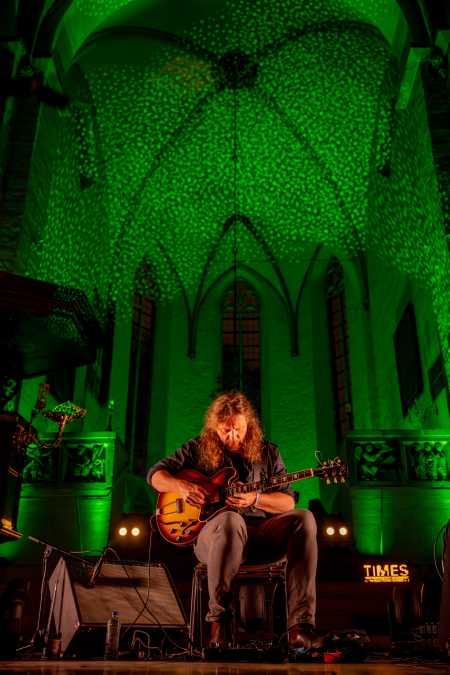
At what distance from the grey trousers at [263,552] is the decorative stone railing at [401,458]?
4.30 meters

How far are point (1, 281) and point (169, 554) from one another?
2.85m

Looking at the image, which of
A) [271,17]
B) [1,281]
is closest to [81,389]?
[1,281]

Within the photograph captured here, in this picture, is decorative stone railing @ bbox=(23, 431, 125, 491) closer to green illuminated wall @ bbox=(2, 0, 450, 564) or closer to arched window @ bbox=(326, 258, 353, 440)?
green illuminated wall @ bbox=(2, 0, 450, 564)

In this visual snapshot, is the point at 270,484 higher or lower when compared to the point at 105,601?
higher

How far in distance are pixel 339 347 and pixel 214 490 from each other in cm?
1013

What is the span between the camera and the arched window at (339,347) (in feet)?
38.8

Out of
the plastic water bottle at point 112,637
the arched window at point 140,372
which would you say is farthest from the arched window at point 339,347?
the plastic water bottle at point 112,637

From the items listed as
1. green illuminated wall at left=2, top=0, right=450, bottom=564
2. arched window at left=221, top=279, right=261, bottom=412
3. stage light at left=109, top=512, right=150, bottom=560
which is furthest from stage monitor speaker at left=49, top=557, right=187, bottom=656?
arched window at left=221, top=279, right=261, bottom=412

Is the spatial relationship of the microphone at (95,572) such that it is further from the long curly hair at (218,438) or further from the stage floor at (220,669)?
the stage floor at (220,669)

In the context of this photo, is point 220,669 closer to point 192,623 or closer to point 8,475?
point 192,623

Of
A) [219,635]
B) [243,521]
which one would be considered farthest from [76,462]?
[219,635]

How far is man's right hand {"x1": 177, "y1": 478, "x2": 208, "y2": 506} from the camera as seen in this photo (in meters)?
2.73

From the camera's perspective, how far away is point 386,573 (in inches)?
199

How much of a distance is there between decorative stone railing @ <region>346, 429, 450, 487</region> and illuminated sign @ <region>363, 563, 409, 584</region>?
1587 mm
